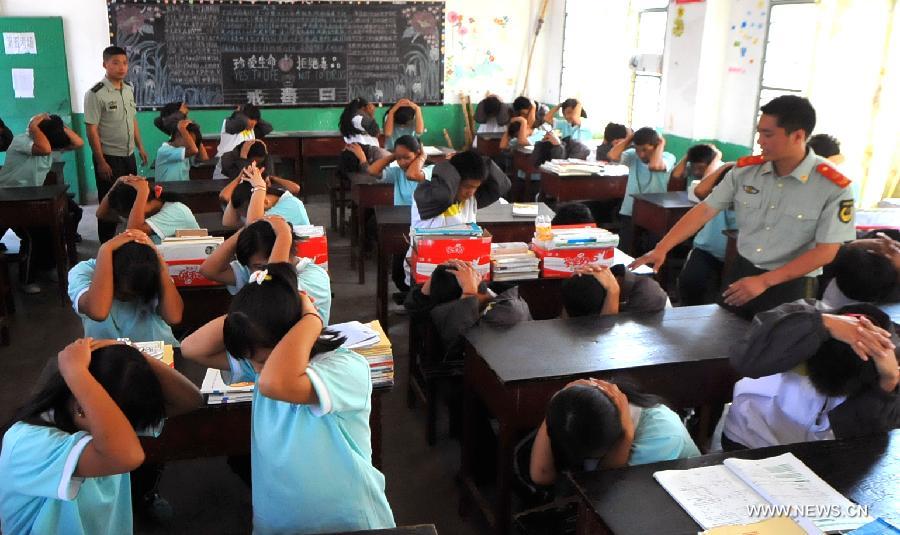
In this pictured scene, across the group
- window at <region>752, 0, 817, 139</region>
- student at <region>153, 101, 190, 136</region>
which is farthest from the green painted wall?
window at <region>752, 0, 817, 139</region>

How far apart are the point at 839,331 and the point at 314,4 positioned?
7521mm

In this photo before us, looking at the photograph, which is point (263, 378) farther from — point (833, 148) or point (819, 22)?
point (819, 22)

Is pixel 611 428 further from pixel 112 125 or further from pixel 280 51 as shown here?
pixel 280 51

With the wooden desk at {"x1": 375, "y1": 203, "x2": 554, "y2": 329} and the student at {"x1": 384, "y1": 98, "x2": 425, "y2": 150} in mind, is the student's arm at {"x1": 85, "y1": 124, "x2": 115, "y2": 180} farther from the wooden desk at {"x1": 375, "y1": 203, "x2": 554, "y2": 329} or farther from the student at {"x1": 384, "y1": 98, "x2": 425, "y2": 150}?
the wooden desk at {"x1": 375, "y1": 203, "x2": 554, "y2": 329}

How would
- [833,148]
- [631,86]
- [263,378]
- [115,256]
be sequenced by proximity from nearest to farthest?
1. [263,378]
2. [115,256]
3. [833,148]
4. [631,86]

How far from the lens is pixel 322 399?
1.49 metres

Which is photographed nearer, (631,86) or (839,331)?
(839,331)

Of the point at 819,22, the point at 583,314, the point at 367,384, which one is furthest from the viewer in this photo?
the point at 819,22

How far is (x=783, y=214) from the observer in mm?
3023

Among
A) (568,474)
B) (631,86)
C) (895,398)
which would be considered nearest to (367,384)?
(568,474)

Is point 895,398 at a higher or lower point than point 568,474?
higher

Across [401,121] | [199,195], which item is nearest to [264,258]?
[199,195]

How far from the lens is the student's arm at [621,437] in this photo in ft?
5.61

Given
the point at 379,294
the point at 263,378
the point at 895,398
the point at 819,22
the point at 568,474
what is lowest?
the point at 379,294
